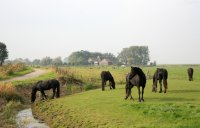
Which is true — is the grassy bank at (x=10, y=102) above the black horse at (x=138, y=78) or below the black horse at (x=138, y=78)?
below

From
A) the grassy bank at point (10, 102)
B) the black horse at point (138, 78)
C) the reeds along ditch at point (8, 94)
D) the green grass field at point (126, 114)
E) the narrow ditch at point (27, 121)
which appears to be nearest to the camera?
the green grass field at point (126, 114)

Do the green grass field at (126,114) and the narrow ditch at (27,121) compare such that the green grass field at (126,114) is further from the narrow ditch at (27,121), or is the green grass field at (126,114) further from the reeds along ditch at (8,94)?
the reeds along ditch at (8,94)

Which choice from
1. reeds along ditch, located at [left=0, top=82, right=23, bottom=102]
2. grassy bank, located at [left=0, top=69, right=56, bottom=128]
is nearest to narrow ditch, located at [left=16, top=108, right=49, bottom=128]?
grassy bank, located at [left=0, top=69, right=56, bottom=128]

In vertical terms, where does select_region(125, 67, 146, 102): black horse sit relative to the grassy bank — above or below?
above

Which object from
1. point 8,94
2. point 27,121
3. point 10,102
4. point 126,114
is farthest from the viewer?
point 8,94

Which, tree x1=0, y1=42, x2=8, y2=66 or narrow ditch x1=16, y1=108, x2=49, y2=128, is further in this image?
tree x1=0, y1=42, x2=8, y2=66

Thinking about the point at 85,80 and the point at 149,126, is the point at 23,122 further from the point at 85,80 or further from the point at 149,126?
the point at 85,80

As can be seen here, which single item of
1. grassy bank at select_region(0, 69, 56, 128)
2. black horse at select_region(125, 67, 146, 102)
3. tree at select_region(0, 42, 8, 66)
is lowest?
grassy bank at select_region(0, 69, 56, 128)

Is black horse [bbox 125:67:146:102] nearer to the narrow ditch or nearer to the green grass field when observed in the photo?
the green grass field

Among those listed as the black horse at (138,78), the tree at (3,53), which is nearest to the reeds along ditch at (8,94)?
the black horse at (138,78)

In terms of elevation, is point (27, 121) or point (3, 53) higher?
point (3, 53)

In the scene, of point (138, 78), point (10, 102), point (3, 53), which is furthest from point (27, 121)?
point (3, 53)

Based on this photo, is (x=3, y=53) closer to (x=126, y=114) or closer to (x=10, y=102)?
(x=10, y=102)

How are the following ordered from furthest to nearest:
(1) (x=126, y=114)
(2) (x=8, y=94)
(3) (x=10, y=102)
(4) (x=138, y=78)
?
(2) (x=8, y=94), (3) (x=10, y=102), (4) (x=138, y=78), (1) (x=126, y=114)
